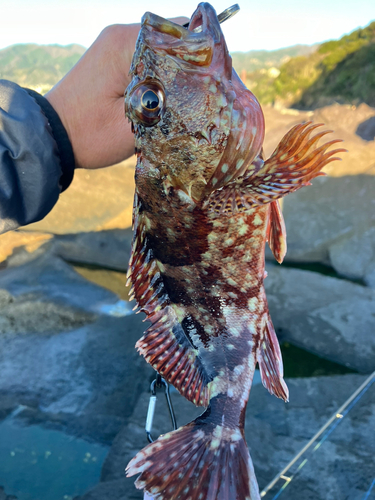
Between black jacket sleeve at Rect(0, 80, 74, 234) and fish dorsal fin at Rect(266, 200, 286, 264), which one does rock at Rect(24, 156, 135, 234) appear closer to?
black jacket sleeve at Rect(0, 80, 74, 234)

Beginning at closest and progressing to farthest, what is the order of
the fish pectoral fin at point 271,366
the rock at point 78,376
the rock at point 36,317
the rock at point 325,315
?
the fish pectoral fin at point 271,366
the rock at point 78,376
the rock at point 325,315
the rock at point 36,317

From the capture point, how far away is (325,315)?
6273 millimetres

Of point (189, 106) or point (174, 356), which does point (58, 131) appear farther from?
point (174, 356)

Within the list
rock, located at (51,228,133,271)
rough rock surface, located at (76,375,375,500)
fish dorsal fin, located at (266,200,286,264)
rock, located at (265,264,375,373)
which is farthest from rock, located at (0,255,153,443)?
fish dorsal fin, located at (266,200,286,264)

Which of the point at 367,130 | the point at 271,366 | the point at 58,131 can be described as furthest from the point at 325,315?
the point at 367,130

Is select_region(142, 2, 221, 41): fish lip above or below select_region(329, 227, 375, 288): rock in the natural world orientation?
above

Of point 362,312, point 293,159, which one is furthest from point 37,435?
point 362,312

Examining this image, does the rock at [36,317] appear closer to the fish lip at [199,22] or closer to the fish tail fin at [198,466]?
the fish tail fin at [198,466]

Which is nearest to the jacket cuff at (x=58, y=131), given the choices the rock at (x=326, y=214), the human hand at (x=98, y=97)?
the human hand at (x=98, y=97)

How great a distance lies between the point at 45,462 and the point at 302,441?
3.33m

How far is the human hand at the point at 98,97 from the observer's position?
109 inches

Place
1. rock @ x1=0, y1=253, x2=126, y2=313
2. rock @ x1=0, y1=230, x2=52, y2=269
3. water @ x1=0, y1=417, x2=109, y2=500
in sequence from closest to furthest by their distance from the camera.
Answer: water @ x1=0, y1=417, x2=109, y2=500 < rock @ x1=0, y1=253, x2=126, y2=313 < rock @ x1=0, y1=230, x2=52, y2=269

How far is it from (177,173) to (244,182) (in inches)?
13.8

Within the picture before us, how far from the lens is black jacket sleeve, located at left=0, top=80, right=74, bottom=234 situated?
2498mm
